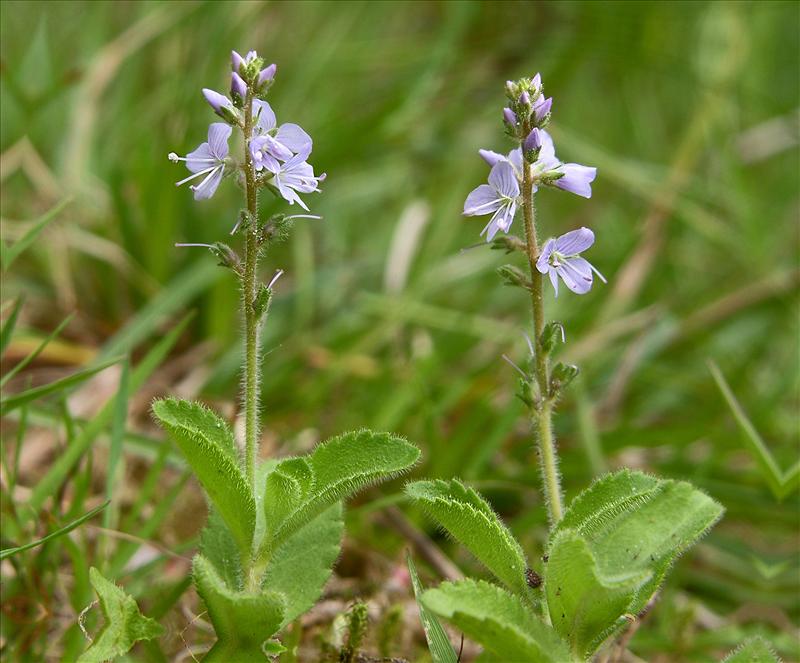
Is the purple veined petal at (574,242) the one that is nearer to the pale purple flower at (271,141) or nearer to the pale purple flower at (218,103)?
the pale purple flower at (271,141)

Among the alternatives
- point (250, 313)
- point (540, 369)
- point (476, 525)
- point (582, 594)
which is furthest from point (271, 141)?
point (582, 594)

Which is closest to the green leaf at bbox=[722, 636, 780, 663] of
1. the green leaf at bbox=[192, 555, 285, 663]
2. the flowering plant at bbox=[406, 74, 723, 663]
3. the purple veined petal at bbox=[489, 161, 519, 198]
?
the flowering plant at bbox=[406, 74, 723, 663]

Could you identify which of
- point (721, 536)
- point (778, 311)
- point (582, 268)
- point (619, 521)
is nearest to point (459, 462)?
point (721, 536)

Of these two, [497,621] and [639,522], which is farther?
[639,522]

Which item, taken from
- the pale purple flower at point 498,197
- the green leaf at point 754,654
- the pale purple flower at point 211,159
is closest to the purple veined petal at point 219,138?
the pale purple flower at point 211,159

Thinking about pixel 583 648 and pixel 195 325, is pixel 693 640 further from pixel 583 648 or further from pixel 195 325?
pixel 195 325

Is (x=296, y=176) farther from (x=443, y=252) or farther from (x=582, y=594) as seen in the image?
(x=443, y=252)

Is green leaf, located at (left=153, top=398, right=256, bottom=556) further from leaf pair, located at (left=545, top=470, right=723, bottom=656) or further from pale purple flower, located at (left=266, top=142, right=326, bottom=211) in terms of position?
leaf pair, located at (left=545, top=470, right=723, bottom=656)
